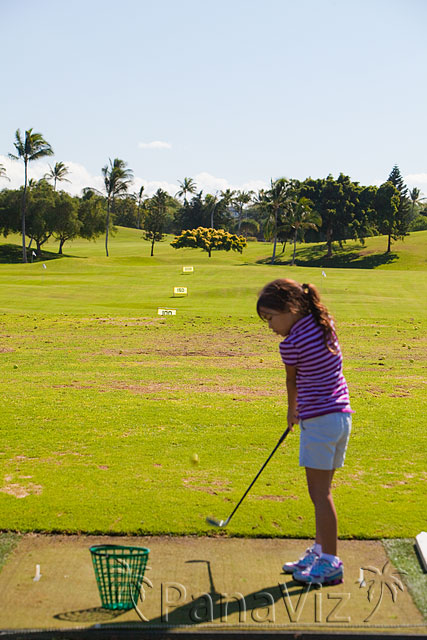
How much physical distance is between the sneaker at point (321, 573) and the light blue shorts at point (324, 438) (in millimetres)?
703

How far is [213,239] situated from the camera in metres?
86.4

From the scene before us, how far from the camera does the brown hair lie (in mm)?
4133

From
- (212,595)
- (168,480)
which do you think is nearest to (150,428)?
(168,480)

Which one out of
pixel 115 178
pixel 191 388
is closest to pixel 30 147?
pixel 115 178

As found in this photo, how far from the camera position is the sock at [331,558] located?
4.25 m

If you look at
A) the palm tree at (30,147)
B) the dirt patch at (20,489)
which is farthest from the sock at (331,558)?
the palm tree at (30,147)

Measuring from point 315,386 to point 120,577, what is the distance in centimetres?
188

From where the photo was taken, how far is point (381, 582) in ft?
13.8

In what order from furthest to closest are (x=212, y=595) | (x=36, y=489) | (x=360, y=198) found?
(x=360, y=198) < (x=36, y=489) < (x=212, y=595)

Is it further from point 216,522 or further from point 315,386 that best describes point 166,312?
point 315,386

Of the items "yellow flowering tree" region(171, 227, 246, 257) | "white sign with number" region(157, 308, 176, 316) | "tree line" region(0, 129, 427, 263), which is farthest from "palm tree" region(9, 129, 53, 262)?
"white sign with number" region(157, 308, 176, 316)

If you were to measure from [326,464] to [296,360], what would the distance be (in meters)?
0.77

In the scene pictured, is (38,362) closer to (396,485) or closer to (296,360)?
(396,485)

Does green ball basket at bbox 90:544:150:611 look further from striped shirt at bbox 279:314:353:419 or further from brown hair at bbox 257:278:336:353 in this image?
brown hair at bbox 257:278:336:353
